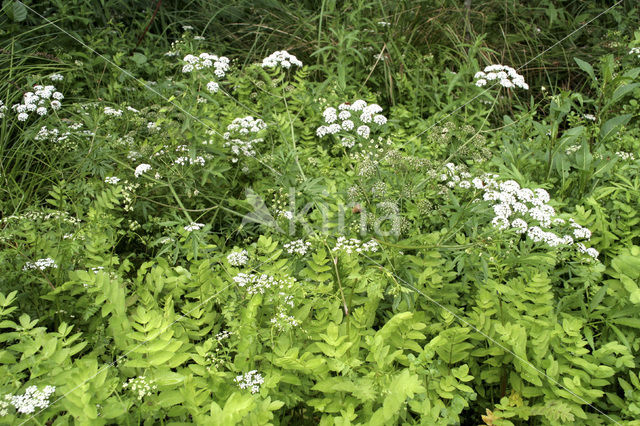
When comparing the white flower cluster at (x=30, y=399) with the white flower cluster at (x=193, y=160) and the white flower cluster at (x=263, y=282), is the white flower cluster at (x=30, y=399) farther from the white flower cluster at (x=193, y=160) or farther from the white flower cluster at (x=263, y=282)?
the white flower cluster at (x=193, y=160)

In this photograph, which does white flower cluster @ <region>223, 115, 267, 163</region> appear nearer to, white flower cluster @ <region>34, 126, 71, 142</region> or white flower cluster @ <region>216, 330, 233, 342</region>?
white flower cluster @ <region>34, 126, 71, 142</region>

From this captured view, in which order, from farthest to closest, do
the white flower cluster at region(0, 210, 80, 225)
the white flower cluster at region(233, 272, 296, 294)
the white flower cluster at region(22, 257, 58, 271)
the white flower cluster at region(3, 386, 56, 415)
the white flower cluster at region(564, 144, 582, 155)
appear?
the white flower cluster at region(564, 144, 582, 155) → the white flower cluster at region(0, 210, 80, 225) → the white flower cluster at region(22, 257, 58, 271) → the white flower cluster at region(233, 272, 296, 294) → the white flower cluster at region(3, 386, 56, 415)

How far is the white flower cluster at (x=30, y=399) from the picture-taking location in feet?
4.22

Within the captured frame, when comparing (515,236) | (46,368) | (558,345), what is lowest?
(558,345)

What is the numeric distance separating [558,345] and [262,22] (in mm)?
3970

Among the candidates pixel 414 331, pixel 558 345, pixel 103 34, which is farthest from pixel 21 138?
pixel 558 345

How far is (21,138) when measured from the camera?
3.29m

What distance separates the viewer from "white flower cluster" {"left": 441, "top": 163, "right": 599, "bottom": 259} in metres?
1.96

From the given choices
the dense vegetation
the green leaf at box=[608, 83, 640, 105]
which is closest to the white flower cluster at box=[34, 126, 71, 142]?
the dense vegetation

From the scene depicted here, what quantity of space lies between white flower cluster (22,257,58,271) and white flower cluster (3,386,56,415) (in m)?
0.72

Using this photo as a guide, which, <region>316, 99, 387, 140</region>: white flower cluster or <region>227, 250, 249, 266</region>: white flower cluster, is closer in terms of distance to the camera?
<region>227, 250, 249, 266</region>: white flower cluster

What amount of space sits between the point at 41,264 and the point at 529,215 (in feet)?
6.79

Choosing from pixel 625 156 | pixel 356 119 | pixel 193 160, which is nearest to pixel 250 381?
pixel 193 160

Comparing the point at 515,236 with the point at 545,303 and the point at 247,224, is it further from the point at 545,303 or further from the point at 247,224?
the point at 247,224
